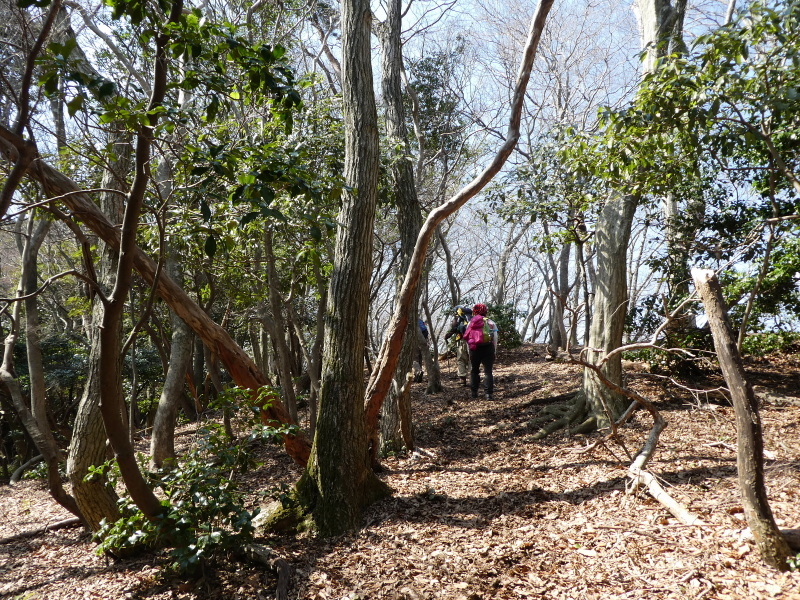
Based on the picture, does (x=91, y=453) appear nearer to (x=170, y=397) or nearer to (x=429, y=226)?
→ (x=170, y=397)

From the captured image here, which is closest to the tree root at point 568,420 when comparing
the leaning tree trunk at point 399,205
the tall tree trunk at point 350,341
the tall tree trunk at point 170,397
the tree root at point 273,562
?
the leaning tree trunk at point 399,205

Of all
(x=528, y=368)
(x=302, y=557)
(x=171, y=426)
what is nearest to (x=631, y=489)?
(x=302, y=557)

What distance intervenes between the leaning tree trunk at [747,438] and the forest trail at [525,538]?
0.18 m

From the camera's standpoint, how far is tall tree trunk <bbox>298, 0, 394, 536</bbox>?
4523 mm

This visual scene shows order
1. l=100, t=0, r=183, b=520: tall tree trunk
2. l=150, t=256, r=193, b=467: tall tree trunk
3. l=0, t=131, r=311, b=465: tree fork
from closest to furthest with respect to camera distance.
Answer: l=100, t=0, r=183, b=520: tall tree trunk → l=0, t=131, r=311, b=465: tree fork → l=150, t=256, r=193, b=467: tall tree trunk

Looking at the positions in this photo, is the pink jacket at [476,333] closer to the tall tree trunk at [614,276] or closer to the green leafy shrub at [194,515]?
the tall tree trunk at [614,276]

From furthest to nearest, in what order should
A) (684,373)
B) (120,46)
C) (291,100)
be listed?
(120,46), (684,373), (291,100)

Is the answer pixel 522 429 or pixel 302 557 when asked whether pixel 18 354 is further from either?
pixel 522 429

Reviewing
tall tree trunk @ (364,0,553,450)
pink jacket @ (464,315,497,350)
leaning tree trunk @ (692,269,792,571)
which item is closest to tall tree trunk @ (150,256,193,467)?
tall tree trunk @ (364,0,553,450)

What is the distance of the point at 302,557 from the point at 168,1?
13.5 ft

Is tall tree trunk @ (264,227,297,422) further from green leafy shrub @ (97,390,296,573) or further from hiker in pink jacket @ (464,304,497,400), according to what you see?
hiker in pink jacket @ (464,304,497,400)

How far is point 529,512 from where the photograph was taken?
4.57 meters

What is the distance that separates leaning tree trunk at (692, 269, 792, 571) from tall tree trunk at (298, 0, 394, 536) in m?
2.76

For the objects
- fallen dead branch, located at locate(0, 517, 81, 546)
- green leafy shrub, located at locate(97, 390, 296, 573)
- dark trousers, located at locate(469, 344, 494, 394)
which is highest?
dark trousers, located at locate(469, 344, 494, 394)
